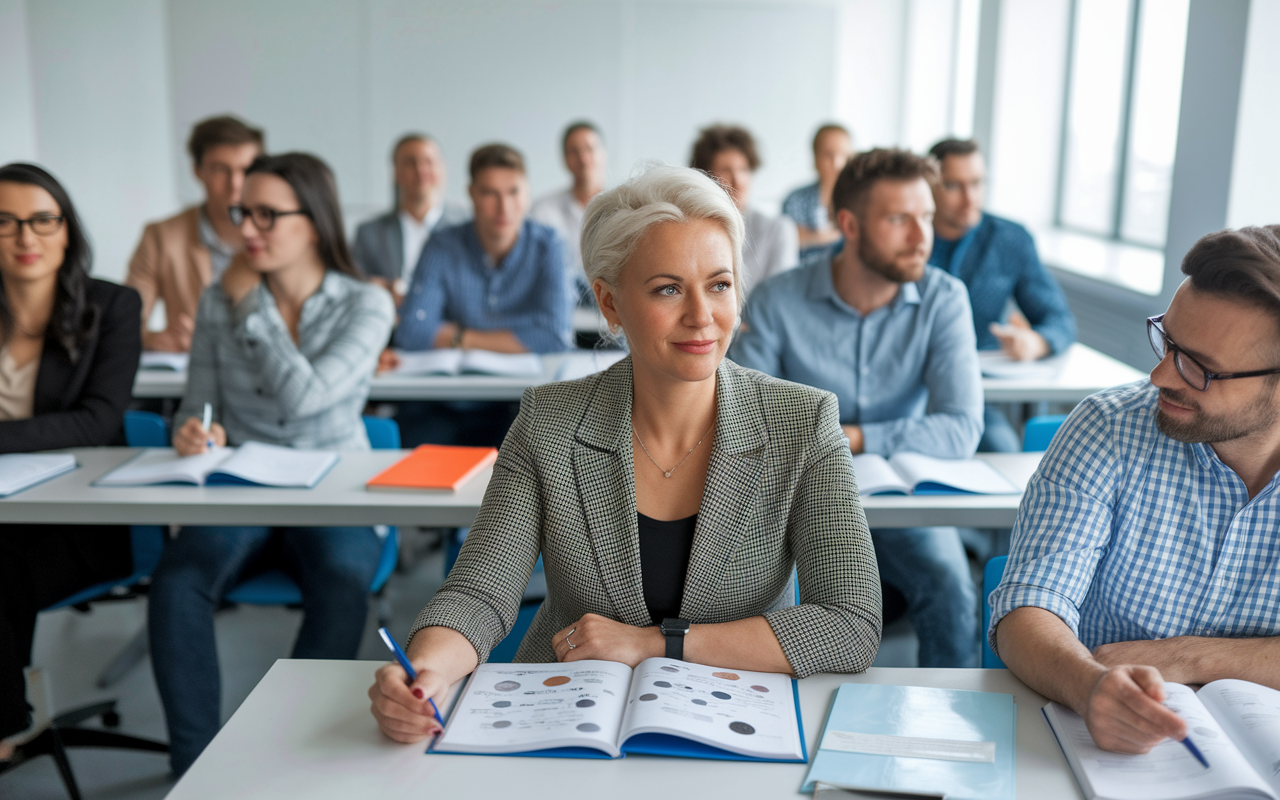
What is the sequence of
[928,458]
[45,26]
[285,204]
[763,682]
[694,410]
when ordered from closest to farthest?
1. [763,682]
2. [694,410]
3. [928,458]
4. [285,204]
5. [45,26]

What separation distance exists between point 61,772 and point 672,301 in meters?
1.88

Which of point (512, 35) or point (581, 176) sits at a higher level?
point (512, 35)

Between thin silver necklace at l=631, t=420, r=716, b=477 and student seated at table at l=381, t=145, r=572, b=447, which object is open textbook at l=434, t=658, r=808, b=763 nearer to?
thin silver necklace at l=631, t=420, r=716, b=477

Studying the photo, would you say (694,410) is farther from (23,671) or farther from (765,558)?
(23,671)

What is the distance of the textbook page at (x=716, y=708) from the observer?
116cm

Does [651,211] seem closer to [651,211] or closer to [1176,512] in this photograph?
[651,211]

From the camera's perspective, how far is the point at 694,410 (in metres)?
1.67

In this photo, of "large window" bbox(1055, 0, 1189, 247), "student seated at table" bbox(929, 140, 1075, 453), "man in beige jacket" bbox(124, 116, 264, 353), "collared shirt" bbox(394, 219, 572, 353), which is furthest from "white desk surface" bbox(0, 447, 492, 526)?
"large window" bbox(1055, 0, 1189, 247)

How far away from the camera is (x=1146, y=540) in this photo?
1.48m

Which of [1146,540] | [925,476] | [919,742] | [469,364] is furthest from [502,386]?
[919,742]

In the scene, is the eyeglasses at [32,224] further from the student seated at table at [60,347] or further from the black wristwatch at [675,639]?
the black wristwatch at [675,639]

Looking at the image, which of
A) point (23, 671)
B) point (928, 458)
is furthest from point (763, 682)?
point (23, 671)

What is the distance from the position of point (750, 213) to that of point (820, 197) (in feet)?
4.12

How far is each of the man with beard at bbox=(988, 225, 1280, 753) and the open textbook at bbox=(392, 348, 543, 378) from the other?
2.06 metres
